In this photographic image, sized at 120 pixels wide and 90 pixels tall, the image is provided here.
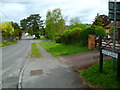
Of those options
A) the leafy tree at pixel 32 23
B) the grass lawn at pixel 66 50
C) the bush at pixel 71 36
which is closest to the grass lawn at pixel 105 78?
the grass lawn at pixel 66 50

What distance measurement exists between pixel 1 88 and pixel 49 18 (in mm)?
33730

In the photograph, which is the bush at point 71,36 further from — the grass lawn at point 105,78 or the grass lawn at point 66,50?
the grass lawn at point 105,78

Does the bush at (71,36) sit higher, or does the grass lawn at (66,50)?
the bush at (71,36)

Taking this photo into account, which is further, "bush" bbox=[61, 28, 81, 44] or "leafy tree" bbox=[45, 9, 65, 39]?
"leafy tree" bbox=[45, 9, 65, 39]

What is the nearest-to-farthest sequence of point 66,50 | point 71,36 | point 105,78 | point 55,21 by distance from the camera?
point 105,78 → point 66,50 → point 71,36 → point 55,21

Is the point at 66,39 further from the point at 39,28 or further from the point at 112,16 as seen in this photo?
the point at 39,28

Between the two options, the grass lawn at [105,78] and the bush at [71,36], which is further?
the bush at [71,36]

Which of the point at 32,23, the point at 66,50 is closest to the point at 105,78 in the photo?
the point at 66,50

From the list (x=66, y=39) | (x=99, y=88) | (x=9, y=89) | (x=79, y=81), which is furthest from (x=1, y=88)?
(x=66, y=39)

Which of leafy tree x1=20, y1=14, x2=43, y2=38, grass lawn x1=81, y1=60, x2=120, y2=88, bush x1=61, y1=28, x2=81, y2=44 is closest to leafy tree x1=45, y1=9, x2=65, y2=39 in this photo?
bush x1=61, y1=28, x2=81, y2=44

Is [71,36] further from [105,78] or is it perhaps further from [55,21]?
[105,78]

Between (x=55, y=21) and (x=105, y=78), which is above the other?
(x=55, y=21)

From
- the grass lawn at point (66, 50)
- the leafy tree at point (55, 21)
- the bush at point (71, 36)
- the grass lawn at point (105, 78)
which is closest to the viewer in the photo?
the grass lawn at point (105, 78)

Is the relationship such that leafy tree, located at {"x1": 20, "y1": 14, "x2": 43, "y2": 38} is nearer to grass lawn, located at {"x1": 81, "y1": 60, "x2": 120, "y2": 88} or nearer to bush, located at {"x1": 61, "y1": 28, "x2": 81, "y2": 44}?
bush, located at {"x1": 61, "y1": 28, "x2": 81, "y2": 44}
